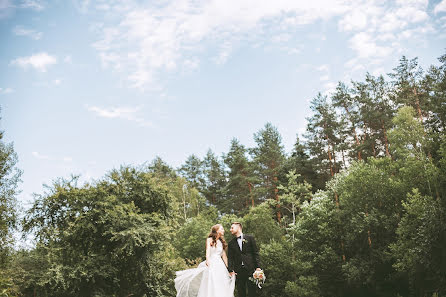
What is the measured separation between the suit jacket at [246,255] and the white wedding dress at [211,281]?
10.8 inches

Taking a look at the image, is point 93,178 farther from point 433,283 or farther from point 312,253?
point 433,283

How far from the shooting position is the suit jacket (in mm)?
6996

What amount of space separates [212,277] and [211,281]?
0.27 ft

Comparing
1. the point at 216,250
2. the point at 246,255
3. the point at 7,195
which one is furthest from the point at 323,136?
the point at 246,255

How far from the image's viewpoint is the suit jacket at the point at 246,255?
275 inches

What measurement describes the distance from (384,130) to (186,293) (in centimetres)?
2960

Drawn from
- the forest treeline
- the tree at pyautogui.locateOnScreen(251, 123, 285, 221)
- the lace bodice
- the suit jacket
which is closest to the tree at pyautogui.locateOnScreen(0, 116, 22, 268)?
the forest treeline

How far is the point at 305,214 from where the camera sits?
30031 mm

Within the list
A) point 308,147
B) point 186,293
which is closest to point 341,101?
point 308,147

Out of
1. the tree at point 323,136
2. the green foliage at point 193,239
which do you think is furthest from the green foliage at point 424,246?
the green foliage at point 193,239

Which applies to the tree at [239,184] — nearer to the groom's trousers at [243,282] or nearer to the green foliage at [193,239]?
the green foliage at [193,239]

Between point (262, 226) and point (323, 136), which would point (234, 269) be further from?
point (323, 136)

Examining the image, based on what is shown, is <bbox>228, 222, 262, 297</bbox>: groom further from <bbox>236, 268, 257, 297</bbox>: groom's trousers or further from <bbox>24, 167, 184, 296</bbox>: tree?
<bbox>24, 167, 184, 296</bbox>: tree

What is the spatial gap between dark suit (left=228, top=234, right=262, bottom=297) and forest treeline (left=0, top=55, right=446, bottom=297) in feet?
34.3
